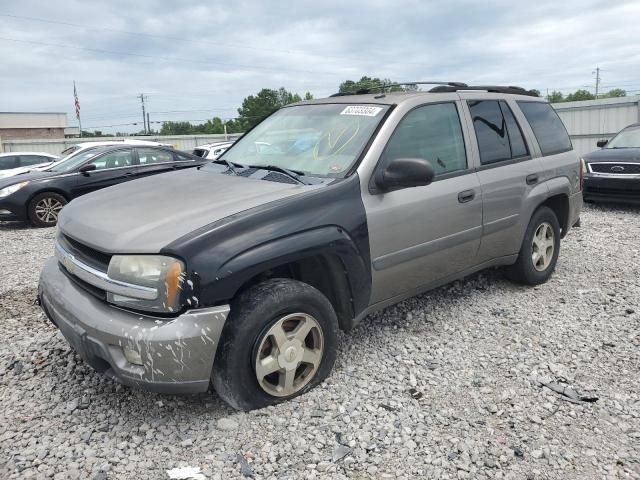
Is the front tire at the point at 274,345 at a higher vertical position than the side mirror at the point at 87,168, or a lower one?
lower

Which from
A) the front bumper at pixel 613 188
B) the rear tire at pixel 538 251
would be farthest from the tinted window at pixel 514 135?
the front bumper at pixel 613 188

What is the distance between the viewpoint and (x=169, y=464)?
8.15 ft

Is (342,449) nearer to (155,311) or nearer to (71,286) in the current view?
(155,311)

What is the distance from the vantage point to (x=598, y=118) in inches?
631

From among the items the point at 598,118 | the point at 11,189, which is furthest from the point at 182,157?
the point at 598,118

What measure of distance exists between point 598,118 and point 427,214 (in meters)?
15.2

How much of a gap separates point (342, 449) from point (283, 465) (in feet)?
1.02

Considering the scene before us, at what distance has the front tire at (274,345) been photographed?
2.63 meters

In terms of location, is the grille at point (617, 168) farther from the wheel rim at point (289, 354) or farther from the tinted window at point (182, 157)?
the wheel rim at point (289, 354)

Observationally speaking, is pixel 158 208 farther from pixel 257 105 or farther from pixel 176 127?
pixel 176 127

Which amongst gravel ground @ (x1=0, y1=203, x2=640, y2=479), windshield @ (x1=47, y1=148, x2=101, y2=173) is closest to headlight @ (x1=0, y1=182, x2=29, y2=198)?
windshield @ (x1=47, y1=148, x2=101, y2=173)

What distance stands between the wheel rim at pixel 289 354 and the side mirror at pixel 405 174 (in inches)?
38.3

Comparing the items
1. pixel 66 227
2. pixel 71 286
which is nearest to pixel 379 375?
pixel 71 286

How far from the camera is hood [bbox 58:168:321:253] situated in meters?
2.62
